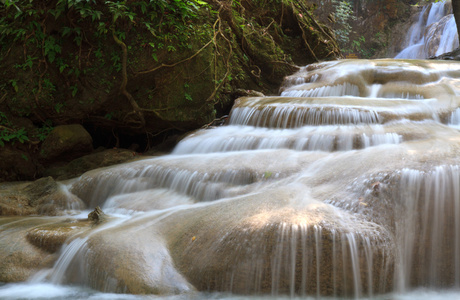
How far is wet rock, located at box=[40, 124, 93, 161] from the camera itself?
543 centimetres

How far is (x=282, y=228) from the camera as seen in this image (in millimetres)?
2486

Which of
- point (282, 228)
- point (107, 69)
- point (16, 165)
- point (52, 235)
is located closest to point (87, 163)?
point (16, 165)

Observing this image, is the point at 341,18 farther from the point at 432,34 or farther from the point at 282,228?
the point at 282,228

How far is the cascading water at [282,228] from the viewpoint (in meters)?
2.41

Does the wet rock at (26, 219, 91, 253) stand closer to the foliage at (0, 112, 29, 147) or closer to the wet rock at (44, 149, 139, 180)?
the wet rock at (44, 149, 139, 180)

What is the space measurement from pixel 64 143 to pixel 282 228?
4.11 m

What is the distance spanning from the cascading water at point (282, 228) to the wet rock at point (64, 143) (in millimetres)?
1542

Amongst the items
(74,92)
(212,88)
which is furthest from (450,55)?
(74,92)

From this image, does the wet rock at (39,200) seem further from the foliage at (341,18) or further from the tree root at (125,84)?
the foliage at (341,18)

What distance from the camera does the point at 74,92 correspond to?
549cm

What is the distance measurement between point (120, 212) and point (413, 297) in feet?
9.15

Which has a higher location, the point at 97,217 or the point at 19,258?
the point at 97,217

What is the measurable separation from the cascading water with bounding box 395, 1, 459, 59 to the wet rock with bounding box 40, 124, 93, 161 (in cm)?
1309

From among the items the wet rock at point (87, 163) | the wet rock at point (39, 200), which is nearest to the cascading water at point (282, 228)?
the wet rock at point (39, 200)
